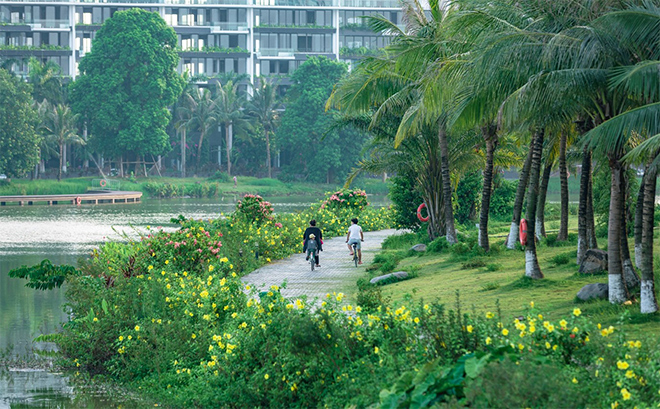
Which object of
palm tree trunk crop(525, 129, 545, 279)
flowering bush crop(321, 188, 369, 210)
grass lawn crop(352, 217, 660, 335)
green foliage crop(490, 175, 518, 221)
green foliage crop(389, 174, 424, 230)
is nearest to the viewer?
grass lawn crop(352, 217, 660, 335)

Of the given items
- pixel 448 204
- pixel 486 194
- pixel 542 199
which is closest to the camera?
pixel 486 194

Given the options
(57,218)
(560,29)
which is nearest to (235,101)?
(57,218)

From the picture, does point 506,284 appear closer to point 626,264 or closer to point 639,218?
point 626,264

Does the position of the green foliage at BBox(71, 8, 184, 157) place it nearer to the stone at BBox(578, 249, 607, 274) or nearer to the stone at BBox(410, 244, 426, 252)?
the stone at BBox(410, 244, 426, 252)

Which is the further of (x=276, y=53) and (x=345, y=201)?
(x=276, y=53)

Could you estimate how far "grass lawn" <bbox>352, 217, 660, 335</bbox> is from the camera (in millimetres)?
14023

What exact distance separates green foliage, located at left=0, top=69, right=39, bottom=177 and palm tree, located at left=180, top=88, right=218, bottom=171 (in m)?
15.3

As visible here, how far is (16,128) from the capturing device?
66.0m

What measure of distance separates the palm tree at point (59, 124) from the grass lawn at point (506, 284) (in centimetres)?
5340

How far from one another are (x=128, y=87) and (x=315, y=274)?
58913mm

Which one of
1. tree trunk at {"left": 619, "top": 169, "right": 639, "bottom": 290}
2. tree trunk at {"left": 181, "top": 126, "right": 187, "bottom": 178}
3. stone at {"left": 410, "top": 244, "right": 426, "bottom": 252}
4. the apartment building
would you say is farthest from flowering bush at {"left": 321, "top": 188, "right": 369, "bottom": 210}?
the apartment building

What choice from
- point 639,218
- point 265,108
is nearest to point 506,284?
point 639,218

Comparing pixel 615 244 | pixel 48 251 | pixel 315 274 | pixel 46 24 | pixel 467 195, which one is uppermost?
pixel 46 24

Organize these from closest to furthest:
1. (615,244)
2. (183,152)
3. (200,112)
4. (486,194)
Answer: (615,244), (486,194), (200,112), (183,152)
